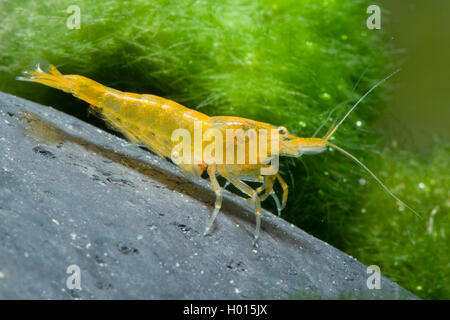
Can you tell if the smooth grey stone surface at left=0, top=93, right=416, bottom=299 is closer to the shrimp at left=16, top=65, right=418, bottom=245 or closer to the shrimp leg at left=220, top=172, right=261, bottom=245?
the shrimp leg at left=220, top=172, right=261, bottom=245

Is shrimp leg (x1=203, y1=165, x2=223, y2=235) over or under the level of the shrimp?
under

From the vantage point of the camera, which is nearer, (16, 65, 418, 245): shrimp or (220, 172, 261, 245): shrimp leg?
(220, 172, 261, 245): shrimp leg

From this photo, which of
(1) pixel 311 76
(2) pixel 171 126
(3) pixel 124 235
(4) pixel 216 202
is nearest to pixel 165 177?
(2) pixel 171 126

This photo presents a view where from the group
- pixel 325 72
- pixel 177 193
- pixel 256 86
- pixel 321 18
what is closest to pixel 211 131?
pixel 177 193

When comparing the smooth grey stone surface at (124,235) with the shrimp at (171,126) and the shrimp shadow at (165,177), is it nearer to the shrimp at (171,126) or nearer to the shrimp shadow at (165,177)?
the shrimp shadow at (165,177)

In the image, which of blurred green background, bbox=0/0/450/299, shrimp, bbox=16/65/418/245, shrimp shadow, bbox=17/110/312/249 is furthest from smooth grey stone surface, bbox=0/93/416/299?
blurred green background, bbox=0/0/450/299

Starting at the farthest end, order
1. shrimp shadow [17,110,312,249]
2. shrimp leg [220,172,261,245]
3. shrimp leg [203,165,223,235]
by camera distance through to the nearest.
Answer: shrimp shadow [17,110,312,249], shrimp leg [220,172,261,245], shrimp leg [203,165,223,235]

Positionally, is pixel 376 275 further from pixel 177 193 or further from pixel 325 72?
pixel 325 72
